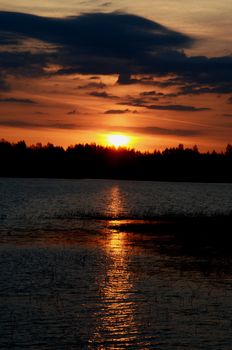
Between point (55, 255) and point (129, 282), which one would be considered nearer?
point (129, 282)

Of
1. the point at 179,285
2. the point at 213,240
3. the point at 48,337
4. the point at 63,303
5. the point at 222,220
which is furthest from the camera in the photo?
A: the point at 222,220

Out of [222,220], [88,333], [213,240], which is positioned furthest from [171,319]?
[222,220]

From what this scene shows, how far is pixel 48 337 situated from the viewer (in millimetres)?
21469

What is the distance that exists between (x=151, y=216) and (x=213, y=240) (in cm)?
2647

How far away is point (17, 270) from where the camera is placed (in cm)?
3403

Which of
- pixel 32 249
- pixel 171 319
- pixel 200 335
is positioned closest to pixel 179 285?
pixel 171 319

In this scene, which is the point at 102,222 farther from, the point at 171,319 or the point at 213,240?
the point at 171,319

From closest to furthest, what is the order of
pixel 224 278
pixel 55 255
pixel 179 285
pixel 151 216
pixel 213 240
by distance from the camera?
pixel 179 285 < pixel 224 278 < pixel 55 255 < pixel 213 240 < pixel 151 216

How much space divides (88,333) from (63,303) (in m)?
4.52

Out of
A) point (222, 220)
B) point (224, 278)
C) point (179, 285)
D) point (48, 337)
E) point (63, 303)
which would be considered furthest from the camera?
point (222, 220)

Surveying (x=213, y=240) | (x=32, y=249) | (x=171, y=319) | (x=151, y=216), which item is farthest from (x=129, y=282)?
(x=151, y=216)

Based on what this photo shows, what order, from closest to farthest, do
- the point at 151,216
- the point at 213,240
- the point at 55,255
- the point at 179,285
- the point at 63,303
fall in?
1. the point at 63,303
2. the point at 179,285
3. the point at 55,255
4. the point at 213,240
5. the point at 151,216

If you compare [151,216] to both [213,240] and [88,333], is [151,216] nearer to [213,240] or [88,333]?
[213,240]

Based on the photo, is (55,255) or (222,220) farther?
(222,220)
